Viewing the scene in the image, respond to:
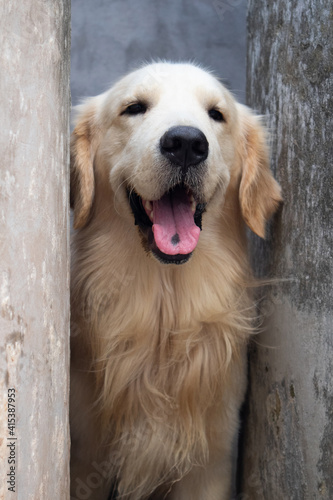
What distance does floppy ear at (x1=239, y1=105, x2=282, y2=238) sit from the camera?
8.72 ft

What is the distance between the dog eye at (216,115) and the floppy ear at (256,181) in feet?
0.66

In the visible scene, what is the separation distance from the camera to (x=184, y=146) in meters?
2.20

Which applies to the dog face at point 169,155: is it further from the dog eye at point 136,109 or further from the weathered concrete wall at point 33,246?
the weathered concrete wall at point 33,246

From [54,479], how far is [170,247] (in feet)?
2.96

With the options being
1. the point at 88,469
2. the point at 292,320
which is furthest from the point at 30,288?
the point at 88,469

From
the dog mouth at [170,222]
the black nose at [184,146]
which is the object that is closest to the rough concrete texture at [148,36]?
the dog mouth at [170,222]

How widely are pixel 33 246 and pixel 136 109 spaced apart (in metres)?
1.11

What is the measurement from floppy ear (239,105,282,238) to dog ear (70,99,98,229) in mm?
669

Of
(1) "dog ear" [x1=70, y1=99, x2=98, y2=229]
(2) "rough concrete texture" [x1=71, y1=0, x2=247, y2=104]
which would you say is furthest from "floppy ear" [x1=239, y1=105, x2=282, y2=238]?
(2) "rough concrete texture" [x1=71, y1=0, x2=247, y2=104]

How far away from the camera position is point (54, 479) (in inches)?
70.9

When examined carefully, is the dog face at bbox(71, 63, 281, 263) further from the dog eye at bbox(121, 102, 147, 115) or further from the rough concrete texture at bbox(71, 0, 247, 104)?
the rough concrete texture at bbox(71, 0, 247, 104)

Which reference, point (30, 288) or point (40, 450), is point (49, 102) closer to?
point (30, 288)

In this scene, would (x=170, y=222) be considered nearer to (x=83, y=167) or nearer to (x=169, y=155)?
(x=169, y=155)

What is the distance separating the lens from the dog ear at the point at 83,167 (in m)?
2.67
